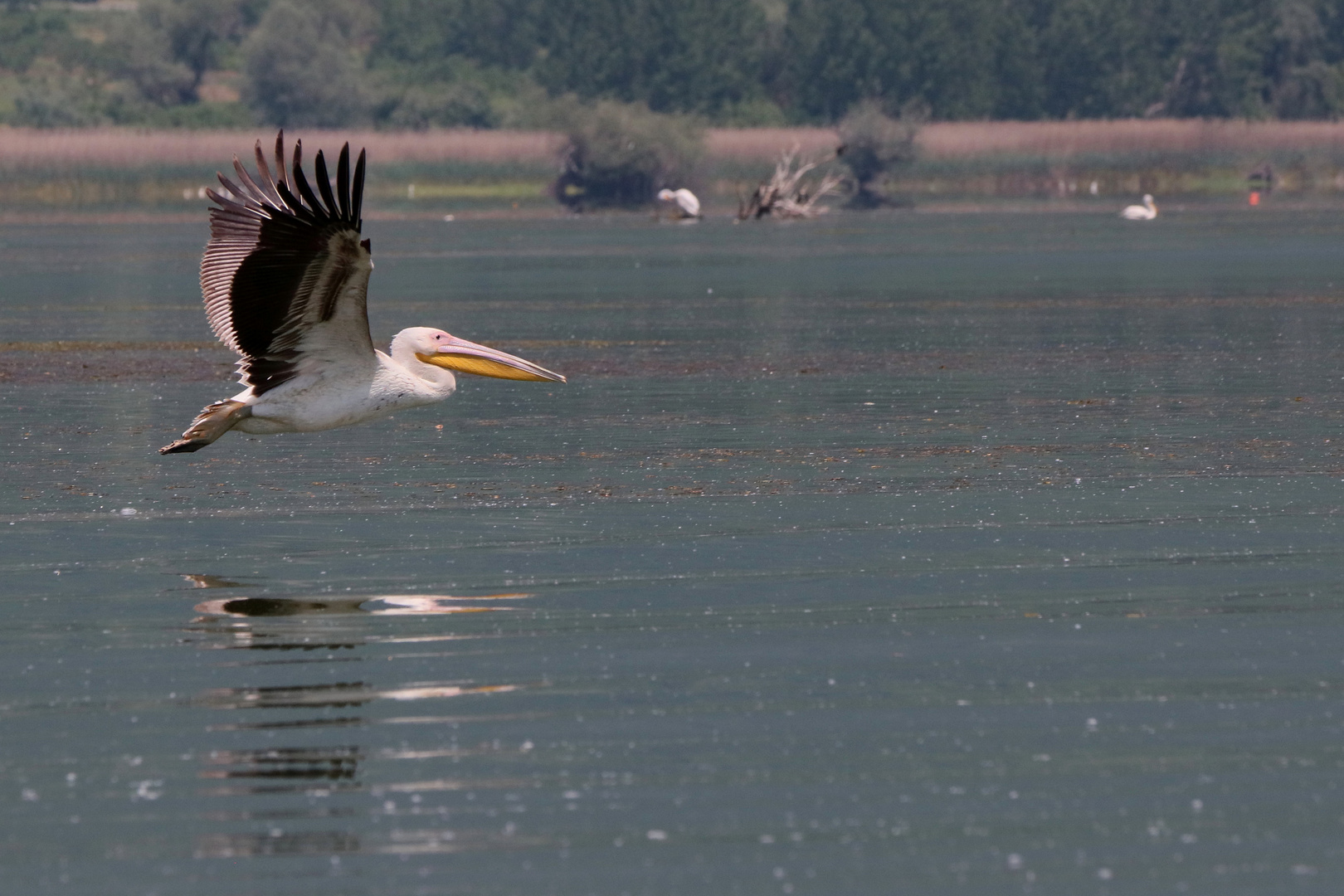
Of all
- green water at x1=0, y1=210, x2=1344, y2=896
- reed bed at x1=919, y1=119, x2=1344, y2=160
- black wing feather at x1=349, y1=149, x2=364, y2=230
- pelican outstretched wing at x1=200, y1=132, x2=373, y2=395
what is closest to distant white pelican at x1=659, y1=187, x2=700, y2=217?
reed bed at x1=919, y1=119, x2=1344, y2=160

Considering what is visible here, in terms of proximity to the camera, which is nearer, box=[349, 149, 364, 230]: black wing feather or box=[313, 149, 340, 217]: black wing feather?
box=[349, 149, 364, 230]: black wing feather

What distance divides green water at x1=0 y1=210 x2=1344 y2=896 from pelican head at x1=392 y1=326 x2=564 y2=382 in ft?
1.57

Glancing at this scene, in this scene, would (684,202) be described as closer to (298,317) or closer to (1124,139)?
(1124,139)

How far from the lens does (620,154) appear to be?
54938 millimetres

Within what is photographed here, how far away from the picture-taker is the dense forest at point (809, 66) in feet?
241

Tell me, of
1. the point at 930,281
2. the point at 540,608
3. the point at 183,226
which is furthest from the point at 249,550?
the point at 183,226

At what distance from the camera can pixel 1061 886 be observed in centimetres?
466

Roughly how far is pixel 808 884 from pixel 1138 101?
7514 centimetres

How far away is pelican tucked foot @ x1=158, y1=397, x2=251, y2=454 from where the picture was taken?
9.05 meters

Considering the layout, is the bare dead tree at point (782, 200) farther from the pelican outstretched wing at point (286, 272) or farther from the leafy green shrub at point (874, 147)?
the pelican outstretched wing at point (286, 272)

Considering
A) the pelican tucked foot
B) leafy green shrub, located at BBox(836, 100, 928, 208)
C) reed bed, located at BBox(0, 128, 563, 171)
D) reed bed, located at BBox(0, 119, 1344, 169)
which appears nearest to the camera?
the pelican tucked foot

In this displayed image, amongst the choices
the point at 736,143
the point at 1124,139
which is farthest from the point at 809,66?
the point at 1124,139

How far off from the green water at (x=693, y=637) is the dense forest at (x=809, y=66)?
5963 cm

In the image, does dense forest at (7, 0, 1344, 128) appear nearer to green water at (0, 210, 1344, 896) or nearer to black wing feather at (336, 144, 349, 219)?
green water at (0, 210, 1344, 896)
